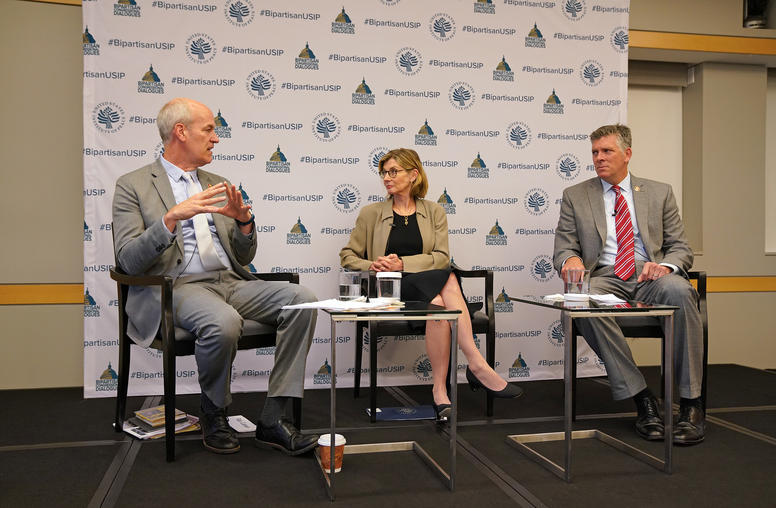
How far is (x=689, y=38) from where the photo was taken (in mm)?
4227

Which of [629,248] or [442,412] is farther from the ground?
[629,248]

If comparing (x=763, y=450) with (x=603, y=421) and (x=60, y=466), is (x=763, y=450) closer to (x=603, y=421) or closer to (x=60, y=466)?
(x=603, y=421)

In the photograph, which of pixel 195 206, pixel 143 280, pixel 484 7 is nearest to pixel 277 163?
pixel 195 206

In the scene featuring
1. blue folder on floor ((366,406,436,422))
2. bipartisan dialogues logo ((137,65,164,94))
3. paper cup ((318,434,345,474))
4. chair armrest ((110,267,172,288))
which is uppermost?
bipartisan dialogues logo ((137,65,164,94))

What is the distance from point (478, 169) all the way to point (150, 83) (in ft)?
6.46

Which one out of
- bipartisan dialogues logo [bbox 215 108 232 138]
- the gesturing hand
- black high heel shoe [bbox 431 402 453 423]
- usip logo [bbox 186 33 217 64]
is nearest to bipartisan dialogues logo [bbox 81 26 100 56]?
usip logo [bbox 186 33 217 64]

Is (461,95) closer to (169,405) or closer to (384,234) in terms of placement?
(384,234)

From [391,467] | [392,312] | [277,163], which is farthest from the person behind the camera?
[277,163]

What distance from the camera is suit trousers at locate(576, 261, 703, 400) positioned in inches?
99.7

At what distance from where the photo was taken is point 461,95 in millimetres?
3721

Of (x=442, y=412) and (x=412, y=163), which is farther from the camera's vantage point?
(x=412, y=163)

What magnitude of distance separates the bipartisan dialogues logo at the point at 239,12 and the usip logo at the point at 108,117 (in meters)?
0.81

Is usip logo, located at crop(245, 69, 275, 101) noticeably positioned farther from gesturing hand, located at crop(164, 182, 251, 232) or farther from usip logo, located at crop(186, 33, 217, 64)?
gesturing hand, located at crop(164, 182, 251, 232)

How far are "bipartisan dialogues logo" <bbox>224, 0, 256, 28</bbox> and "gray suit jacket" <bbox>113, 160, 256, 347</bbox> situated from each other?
48.2 inches
